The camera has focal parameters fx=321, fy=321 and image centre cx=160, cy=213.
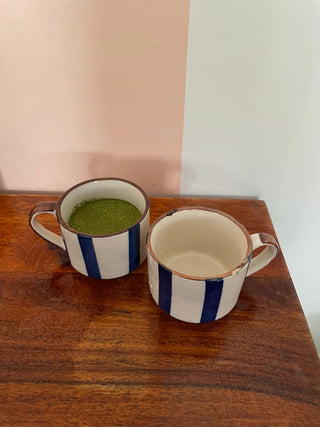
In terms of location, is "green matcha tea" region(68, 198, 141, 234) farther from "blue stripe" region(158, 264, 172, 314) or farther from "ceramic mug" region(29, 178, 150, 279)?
"blue stripe" region(158, 264, 172, 314)

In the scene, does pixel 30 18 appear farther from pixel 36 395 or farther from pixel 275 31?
pixel 36 395

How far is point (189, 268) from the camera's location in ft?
1.65

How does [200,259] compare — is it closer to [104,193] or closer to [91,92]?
[104,193]

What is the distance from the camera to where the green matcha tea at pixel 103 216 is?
1.58 feet

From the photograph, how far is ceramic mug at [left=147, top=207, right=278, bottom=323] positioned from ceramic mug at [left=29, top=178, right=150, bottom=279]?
0.11 feet

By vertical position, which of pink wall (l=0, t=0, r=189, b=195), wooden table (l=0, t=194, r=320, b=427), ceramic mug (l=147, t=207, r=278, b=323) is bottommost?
wooden table (l=0, t=194, r=320, b=427)

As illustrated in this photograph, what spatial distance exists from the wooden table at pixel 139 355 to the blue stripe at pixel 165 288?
0.10 ft

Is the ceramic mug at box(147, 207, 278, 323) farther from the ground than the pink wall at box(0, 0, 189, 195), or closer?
closer

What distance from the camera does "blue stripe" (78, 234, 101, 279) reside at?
1.39ft

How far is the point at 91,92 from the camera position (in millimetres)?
530

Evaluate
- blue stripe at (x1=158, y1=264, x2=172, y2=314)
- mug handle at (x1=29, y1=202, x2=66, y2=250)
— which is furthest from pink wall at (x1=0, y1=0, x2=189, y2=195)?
blue stripe at (x1=158, y1=264, x2=172, y2=314)

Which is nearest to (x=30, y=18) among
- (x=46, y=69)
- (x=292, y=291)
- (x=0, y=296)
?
(x=46, y=69)

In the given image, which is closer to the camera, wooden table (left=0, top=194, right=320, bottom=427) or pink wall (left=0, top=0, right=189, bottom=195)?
wooden table (left=0, top=194, right=320, bottom=427)

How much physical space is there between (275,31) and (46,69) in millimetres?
350
